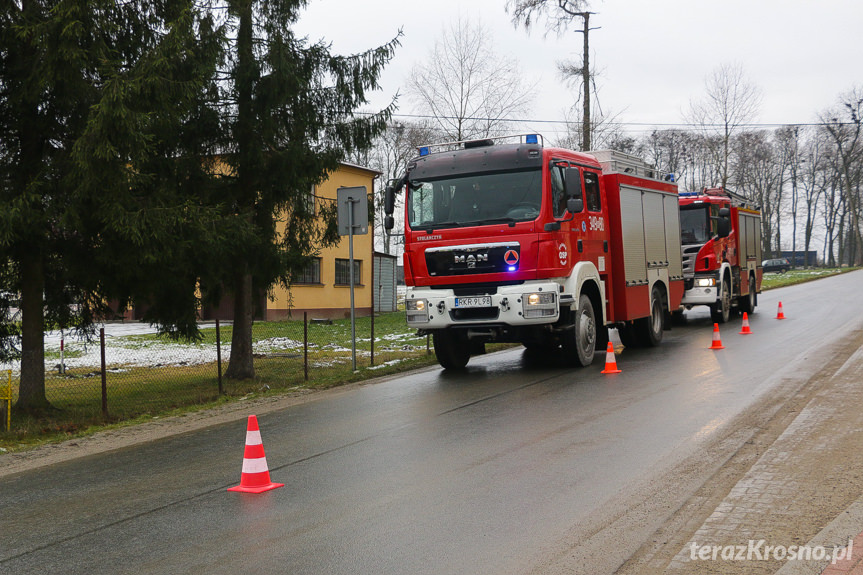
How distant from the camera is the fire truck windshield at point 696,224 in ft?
70.3

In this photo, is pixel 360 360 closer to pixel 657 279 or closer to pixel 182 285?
pixel 182 285

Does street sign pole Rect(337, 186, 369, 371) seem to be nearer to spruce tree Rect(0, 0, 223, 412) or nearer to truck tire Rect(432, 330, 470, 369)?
truck tire Rect(432, 330, 470, 369)

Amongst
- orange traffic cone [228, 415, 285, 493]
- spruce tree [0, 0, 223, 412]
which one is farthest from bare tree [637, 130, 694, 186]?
orange traffic cone [228, 415, 285, 493]

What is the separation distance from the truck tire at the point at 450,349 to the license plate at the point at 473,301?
993 millimetres

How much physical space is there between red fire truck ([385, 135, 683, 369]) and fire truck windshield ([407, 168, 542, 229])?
0.05 feet

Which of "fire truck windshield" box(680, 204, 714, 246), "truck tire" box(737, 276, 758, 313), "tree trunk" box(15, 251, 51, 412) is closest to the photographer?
"tree trunk" box(15, 251, 51, 412)

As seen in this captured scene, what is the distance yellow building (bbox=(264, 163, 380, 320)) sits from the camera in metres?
33.2

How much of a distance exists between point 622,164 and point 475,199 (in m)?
3.97

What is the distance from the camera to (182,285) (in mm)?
12383

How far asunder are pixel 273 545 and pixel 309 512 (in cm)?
71

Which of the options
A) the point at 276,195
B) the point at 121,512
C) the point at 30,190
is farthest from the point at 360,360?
the point at 121,512

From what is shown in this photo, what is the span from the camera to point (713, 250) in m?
21.5

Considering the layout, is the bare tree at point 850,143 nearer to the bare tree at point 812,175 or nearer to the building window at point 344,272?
the bare tree at point 812,175

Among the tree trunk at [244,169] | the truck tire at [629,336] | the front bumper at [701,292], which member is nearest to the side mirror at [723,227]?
the front bumper at [701,292]
